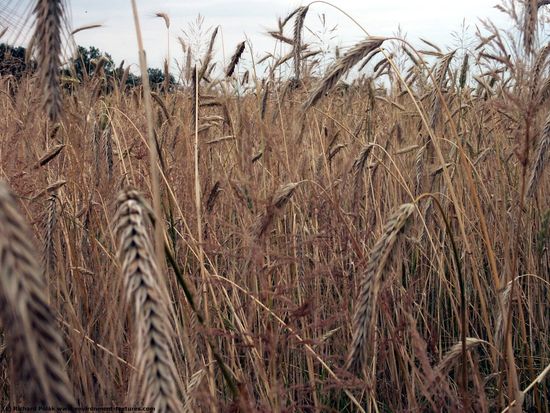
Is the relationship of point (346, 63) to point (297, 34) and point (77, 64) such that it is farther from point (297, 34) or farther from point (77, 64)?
point (77, 64)

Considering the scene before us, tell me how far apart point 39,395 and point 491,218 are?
9.34 feet

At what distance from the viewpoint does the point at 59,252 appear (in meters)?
2.08

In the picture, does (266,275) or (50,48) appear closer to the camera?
(50,48)

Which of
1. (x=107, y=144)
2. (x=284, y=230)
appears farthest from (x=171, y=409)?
(x=284, y=230)

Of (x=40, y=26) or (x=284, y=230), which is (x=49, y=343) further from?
(x=284, y=230)

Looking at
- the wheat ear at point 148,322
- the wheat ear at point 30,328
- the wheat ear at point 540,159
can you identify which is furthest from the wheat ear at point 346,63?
the wheat ear at point 30,328

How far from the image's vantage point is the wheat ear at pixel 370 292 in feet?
3.92

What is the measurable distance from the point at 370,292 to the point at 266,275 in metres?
0.41

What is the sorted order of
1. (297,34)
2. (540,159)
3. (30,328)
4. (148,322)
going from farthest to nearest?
1. (297,34)
2. (540,159)
3. (148,322)
4. (30,328)

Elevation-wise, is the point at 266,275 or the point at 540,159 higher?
the point at 540,159

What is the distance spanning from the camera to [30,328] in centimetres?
57

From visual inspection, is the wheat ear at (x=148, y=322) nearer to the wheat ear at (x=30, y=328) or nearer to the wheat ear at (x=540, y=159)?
the wheat ear at (x=30, y=328)

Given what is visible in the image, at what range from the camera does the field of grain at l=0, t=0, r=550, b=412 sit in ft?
2.68

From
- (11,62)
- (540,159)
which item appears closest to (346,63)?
(540,159)
